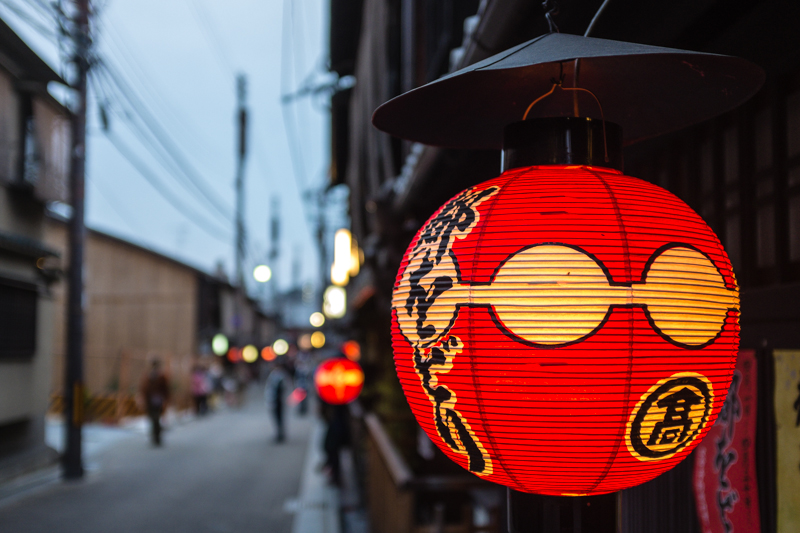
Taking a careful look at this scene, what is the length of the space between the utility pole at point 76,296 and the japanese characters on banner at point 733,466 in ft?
Result: 40.2

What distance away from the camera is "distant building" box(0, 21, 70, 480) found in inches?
481

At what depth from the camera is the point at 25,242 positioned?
12695 mm

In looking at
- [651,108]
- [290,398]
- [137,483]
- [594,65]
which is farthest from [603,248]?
[290,398]

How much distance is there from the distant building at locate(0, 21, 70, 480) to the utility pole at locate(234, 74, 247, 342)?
40.8 ft

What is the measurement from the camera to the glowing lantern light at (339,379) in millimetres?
11359

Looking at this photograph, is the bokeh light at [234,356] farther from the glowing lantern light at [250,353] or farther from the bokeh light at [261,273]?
the bokeh light at [261,273]

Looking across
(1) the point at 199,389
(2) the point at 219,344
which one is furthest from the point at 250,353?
(1) the point at 199,389

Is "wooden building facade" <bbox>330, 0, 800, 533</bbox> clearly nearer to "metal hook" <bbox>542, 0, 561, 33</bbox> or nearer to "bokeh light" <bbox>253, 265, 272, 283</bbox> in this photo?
"metal hook" <bbox>542, 0, 561, 33</bbox>

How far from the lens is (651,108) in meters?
2.65

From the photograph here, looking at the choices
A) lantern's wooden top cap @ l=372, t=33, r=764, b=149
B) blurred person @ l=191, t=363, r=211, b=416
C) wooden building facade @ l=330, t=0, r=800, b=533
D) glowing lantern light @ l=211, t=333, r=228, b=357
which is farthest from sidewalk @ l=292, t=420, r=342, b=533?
glowing lantern light @ l=211, t=333, r=228, b=357

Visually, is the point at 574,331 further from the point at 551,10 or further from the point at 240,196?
the point at 240,196

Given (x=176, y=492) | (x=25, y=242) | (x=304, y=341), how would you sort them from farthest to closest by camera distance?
1. (x=304, y=341)
2. (x=25, y=242)
3. (x=176, y=492)

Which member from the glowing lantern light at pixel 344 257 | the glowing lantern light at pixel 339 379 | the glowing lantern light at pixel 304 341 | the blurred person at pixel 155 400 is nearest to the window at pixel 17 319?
the blurred person at pixel 155 400

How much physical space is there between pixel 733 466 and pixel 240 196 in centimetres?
2759
